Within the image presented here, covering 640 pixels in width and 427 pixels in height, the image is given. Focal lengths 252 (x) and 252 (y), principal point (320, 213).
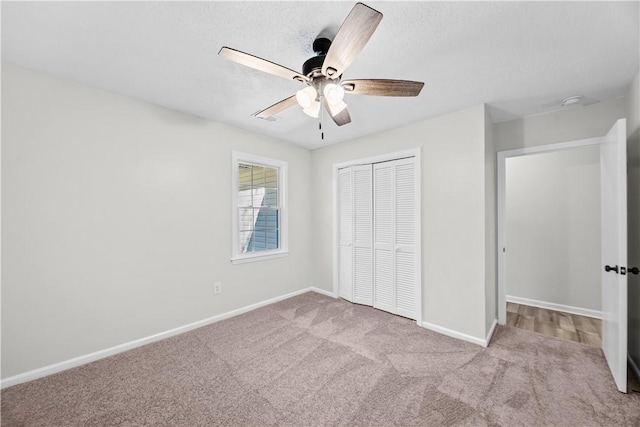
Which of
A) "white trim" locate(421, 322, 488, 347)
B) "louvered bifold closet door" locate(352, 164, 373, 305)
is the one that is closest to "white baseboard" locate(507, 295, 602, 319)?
"white trim" locate(421, 322, 488, 347)

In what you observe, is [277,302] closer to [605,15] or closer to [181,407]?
[181,407]

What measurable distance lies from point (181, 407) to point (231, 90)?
2.53m

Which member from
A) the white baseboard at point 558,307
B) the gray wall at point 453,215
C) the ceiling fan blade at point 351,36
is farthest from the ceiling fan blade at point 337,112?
the white baseboard at point 558,307

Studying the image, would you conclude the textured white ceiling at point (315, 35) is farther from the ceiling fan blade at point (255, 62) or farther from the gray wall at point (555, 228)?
the gray wall at point (555, 228)

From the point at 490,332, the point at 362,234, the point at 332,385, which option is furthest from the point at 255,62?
the point at 490,332

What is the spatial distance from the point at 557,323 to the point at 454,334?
148cm

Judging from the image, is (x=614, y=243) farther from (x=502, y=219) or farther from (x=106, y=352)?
Result: (x=106, y=352)

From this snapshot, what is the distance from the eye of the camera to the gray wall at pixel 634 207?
208 cm

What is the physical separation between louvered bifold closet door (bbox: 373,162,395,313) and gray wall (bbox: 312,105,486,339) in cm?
40

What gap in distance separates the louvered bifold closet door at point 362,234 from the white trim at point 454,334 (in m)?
0.87

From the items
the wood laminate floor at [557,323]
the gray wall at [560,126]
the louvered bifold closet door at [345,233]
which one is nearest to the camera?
the gray wall at [560,126]

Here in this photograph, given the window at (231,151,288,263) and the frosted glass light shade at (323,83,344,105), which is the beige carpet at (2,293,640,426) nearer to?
the window at (231,151,288,263)

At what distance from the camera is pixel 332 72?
1.54 m

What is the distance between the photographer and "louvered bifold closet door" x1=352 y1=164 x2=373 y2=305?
3627 mm
